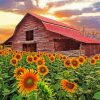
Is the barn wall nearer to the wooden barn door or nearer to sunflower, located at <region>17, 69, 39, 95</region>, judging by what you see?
the wooden barn door

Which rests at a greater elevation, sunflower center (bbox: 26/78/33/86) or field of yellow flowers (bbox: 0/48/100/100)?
sunflower center (bbox: 26/78/33/86)

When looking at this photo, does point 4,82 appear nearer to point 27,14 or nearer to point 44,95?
point 44,95

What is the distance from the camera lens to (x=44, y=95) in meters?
2.97

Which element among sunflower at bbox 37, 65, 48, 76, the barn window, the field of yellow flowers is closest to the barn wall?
the barn window

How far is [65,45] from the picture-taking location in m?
35.1

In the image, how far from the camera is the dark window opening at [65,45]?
34.5 m

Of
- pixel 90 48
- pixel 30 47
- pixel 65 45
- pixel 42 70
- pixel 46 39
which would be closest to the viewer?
pixel 42 70

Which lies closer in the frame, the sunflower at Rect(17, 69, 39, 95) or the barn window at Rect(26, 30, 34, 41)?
the sunflower at Rect(17, 69, 39, 95)

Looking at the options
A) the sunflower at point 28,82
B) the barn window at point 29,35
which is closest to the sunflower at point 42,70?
the sunflower at point 28,82

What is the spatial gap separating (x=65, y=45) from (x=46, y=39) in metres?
2.19

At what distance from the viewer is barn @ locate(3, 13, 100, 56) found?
110 ft

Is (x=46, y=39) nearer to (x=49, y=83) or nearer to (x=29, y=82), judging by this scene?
(x=49, y=83)

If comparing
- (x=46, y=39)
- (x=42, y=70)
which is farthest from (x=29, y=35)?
(x=42, y=70)

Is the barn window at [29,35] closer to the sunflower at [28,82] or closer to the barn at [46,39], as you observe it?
the barn at [46,39]
